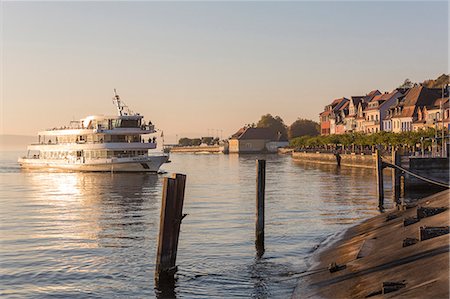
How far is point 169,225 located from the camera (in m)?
19.5

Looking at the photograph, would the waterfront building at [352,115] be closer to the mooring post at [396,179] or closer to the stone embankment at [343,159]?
the stone embankment at [343,159]

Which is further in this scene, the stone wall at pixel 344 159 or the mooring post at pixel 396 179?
the stone wall at pixel 344 159

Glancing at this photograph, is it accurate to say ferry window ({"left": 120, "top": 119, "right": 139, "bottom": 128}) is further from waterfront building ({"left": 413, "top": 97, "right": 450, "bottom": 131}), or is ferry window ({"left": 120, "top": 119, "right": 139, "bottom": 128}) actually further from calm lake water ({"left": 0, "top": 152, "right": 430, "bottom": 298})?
waterfront building ({"left": 413, "top": 97, "right": 450, "bottom": 131})

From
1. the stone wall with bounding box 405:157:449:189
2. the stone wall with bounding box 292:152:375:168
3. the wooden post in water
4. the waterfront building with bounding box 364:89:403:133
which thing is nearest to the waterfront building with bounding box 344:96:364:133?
the waterfront building with bounding box 364:89:403:133

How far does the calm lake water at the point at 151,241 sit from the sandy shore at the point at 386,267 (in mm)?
1294

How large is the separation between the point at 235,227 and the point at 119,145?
57.3m

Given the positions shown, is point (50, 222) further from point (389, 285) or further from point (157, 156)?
point (157, 156)

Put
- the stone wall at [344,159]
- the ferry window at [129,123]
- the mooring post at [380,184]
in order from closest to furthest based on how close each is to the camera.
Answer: the mooring post at [380,184], the ferry window at [129,123], the stone wall at [344,159]

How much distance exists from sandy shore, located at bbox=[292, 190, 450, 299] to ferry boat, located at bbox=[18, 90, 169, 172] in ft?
213

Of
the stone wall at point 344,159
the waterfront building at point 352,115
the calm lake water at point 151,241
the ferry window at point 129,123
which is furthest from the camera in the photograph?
the waterfront building at point 352,115

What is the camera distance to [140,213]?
3938 centimetres

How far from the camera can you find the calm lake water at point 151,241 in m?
20.1

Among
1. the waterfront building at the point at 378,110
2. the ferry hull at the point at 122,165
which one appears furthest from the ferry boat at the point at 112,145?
the waterfront building at the point at 378,110

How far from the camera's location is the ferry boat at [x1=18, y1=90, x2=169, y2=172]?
8712 centimetres
